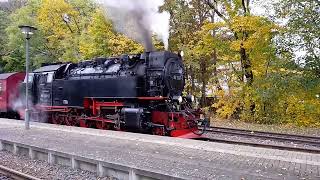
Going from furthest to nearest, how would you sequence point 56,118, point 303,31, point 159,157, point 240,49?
point 240,49 < point 56,118 < point 303,31 < point 159,157

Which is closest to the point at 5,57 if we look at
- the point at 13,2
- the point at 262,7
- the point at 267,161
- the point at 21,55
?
the point at 21,55

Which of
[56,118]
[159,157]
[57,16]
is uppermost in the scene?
[57,16]

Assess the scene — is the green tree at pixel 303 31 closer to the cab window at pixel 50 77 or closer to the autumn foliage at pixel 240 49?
the autumn foliage at pixel 240 49

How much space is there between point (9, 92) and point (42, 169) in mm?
14815

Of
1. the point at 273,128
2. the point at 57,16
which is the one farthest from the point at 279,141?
the point at 57,16

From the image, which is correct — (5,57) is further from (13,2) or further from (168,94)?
(168,94)

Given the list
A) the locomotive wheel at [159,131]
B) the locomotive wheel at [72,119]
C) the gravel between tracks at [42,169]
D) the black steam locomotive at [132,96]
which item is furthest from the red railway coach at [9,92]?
the locomotive wheel at [159,131]

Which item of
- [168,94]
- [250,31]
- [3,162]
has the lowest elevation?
[3,162]

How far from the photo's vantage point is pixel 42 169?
910 centimetres

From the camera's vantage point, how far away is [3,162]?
400 inches

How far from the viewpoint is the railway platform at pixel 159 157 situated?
7.27m

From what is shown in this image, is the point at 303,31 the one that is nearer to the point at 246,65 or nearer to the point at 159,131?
the point at 246,65

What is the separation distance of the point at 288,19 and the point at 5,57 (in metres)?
28.6

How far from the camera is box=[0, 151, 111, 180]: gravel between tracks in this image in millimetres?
8320
